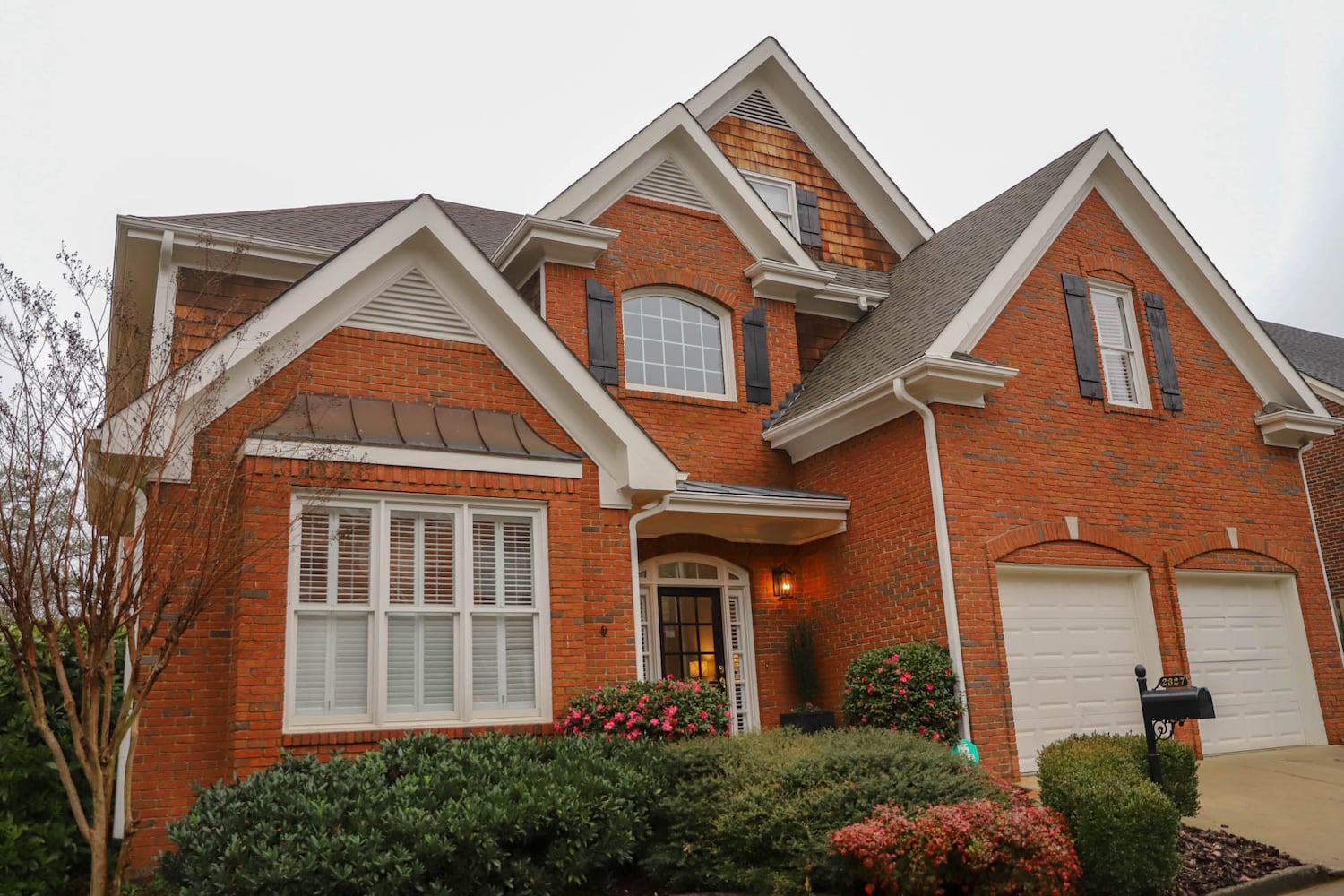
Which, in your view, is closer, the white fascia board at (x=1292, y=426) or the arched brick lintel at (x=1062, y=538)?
the arched brick lintel at (x=1062, y=538)

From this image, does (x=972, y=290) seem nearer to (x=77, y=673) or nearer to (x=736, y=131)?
(x=736, y=131)

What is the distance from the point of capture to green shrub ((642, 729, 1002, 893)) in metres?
6.79

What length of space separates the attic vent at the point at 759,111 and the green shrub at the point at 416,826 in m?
11.6

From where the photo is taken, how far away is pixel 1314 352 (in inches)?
970

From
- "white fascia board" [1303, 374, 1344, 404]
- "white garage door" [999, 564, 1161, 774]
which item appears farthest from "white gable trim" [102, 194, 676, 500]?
"white fascia board" [1303, 374, 1344, 404]

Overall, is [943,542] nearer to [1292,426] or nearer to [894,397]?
[894,397]

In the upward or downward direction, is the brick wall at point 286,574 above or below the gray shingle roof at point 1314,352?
below

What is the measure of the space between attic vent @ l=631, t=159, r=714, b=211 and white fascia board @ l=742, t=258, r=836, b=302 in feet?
3.83

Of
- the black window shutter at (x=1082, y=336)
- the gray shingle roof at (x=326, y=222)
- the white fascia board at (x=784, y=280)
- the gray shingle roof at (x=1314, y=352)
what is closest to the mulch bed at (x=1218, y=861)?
the black window shutter at (x=1082, y=336)

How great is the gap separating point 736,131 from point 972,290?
18.1 ft

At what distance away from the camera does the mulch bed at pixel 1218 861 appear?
7.36 meters

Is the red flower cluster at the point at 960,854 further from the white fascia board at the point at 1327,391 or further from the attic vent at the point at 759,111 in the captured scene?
the white fascia board at the point at 1327,391

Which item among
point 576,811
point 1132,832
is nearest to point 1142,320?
point 1132,832

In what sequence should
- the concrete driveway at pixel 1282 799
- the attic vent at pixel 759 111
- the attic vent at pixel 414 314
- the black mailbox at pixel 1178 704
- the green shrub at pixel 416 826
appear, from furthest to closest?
the attic vent at pixel 759 111, the attic vent at pixel 414 314, the concrete driveway at pixel 1282 799, the black mailbox at pixel 1178 704, the green shrub at pixel 416 826
